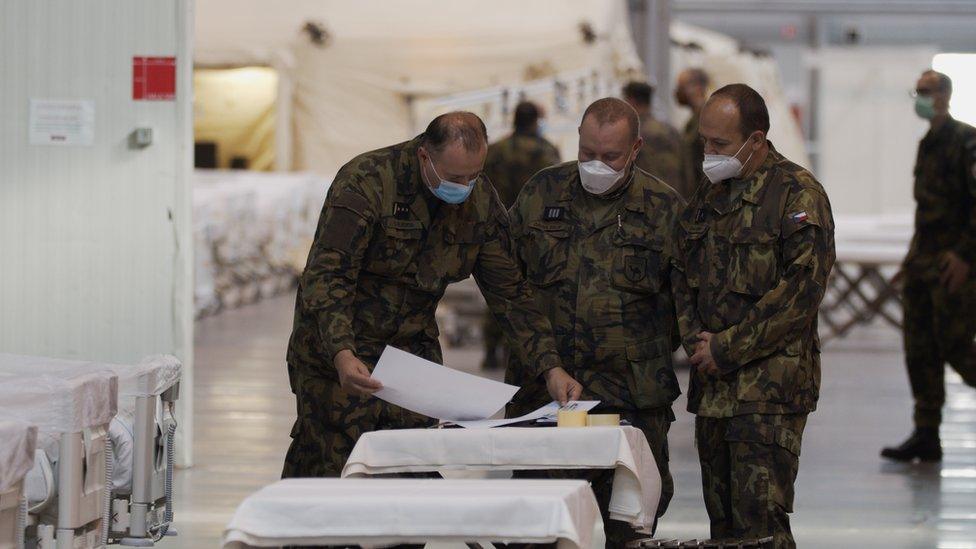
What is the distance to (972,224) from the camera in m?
6.02

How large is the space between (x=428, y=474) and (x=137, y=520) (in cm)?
71

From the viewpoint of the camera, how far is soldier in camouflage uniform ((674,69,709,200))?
7.91 metres

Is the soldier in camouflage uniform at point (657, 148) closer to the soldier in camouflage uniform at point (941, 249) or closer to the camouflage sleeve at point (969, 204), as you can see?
the soldier in camouflage uniform at point (941, 249)

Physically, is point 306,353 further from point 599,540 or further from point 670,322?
point 599,540

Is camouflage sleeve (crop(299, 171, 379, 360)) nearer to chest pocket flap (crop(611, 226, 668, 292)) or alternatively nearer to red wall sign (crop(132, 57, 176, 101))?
chest pocket flap (crop(611, 226, 668, 292))

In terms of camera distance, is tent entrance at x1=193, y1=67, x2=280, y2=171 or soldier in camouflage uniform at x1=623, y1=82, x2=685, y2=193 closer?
soldier in camouflage uniform at x1=623, y1=82, x2=685, y2=193

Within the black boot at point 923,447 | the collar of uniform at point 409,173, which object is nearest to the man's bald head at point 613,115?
the collar of uniform at point 409,173

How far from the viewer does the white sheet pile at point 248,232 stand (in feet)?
40.6

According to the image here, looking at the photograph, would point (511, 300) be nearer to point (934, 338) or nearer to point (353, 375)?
point (353, 375)

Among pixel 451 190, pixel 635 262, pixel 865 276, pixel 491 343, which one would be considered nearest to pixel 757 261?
pixel 635 262

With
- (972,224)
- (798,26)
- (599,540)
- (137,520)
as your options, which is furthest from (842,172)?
(137,520)

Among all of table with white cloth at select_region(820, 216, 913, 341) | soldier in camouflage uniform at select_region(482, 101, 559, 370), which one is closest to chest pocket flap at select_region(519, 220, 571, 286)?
soldier in camouflage uniform at select_region(482, 101, 559, 370)

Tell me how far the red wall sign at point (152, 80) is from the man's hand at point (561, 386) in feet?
8.56

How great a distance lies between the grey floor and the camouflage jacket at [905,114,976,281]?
92 centimetres
